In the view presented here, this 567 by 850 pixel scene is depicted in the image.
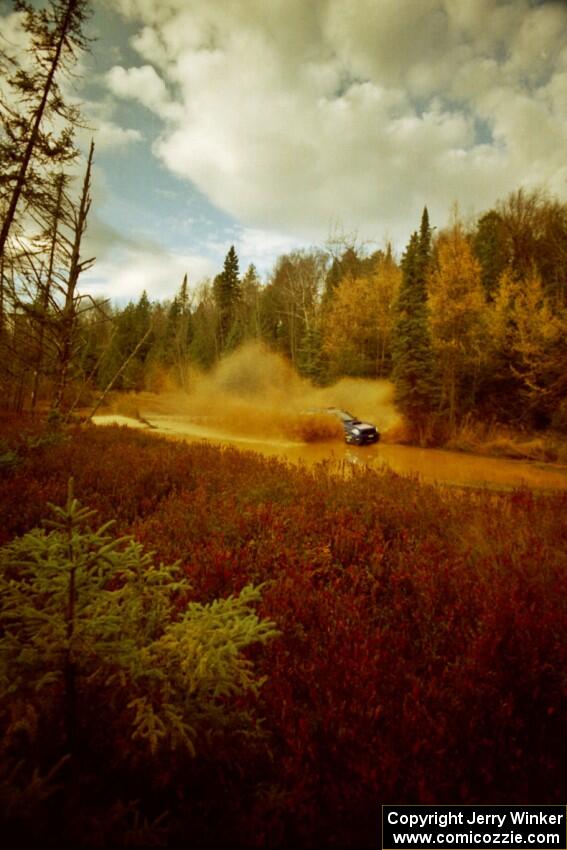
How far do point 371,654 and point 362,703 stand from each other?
0.61m

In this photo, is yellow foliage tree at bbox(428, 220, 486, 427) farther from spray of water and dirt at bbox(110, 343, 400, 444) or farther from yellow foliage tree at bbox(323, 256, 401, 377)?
yellow foliage tree at bbox(323, 256, 401, 377)

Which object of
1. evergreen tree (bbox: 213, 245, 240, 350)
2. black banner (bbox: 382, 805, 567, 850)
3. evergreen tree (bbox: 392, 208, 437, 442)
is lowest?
black banner (bbox: 382, 805, 567, 850)

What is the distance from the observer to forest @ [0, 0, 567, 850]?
1.87 m

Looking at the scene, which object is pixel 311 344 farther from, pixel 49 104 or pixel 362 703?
pixel 362 703

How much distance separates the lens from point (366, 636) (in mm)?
3438

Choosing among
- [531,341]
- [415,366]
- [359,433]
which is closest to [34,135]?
[359,433]

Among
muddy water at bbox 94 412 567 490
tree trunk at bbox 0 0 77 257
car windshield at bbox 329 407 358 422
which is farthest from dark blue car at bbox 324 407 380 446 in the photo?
tree trunk at bbox 0 0 77 257

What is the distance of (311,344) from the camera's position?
117 ft

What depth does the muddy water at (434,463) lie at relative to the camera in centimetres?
1352

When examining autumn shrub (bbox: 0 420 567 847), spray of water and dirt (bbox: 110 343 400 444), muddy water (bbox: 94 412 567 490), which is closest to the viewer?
autumn shrub (bbox: 0 420 567 847)

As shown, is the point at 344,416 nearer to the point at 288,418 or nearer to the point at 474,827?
the point at 288,418

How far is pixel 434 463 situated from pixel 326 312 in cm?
→ 2490

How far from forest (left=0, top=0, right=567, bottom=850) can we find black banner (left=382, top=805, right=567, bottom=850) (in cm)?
6

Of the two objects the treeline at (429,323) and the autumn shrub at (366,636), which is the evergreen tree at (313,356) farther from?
the autumn shrub at (366,636)
